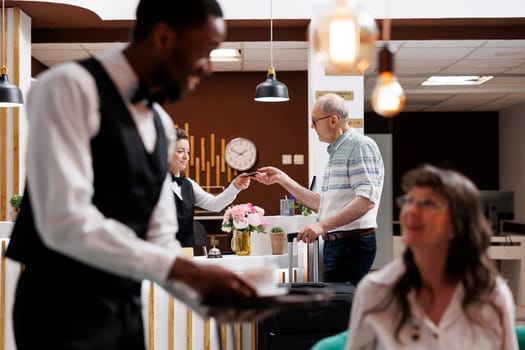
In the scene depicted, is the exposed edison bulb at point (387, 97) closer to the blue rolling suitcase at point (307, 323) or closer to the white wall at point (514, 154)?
the blue rolling suitcase at point (307, 323)

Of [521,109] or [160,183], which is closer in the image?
[160,183]

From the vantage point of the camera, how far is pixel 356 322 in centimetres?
206

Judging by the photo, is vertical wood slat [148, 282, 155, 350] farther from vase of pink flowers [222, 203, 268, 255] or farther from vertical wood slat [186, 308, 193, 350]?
vase of pink flowers [222, 203, 268, 255]

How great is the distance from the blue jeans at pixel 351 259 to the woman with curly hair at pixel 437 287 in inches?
80.0

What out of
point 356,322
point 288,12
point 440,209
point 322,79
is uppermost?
point 288,12

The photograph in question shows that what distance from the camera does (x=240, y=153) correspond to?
10.8 meters

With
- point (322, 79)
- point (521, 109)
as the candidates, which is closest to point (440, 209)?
point (322, 79)

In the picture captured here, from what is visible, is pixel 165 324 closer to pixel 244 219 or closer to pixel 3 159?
pixel 244 219

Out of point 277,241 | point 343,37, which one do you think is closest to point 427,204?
point 343,37

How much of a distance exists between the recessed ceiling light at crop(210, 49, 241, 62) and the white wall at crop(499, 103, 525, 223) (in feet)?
20.4

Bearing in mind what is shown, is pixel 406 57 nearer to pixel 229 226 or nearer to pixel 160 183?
pixel 229 226

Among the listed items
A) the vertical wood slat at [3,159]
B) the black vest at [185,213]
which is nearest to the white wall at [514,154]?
the vertical wood slat at [3,159]

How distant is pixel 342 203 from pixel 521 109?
10.5m

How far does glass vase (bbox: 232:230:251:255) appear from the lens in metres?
5.29
